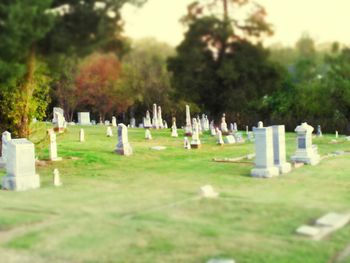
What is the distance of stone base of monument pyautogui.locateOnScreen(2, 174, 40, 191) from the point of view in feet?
44.9

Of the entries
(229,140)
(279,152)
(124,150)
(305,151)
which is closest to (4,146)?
(124,150)

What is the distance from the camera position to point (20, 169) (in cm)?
1382

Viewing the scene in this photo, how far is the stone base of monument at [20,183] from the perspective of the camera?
44.9ft

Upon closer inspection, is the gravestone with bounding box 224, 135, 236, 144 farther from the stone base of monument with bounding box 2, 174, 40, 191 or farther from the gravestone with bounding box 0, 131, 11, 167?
the stone base of monument with bounding box 2, 174, 40, 191

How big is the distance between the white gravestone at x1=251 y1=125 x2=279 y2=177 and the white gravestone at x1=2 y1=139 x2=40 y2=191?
6.82m

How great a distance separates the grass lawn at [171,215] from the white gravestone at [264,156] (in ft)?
1.53

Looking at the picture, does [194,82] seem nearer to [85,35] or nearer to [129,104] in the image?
[129,104]

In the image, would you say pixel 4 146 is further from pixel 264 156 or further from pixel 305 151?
pixel 305 151

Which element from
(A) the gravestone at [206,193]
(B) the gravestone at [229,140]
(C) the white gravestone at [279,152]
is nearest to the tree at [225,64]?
(B) the gravestone at [229,140]

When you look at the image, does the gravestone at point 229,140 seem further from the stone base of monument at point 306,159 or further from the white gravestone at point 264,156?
the white gravestone at point 264,156

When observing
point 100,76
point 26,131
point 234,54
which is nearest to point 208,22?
point 234,54

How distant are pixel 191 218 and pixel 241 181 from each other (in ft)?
16.7

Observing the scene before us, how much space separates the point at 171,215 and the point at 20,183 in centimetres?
564

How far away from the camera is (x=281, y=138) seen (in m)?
17.2
